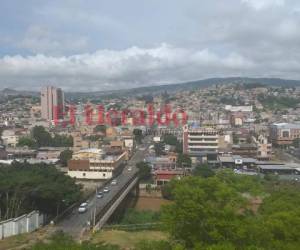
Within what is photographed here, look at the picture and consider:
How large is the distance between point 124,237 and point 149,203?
18479 millimetres

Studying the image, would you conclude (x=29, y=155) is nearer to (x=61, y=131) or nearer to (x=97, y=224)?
(x=61, y=131)

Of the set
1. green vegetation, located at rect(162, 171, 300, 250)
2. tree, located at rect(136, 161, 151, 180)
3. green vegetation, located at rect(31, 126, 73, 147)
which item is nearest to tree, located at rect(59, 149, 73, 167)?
tree, located at rect(136, 161, 151, 180)

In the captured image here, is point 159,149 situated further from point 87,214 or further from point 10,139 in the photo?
point 87,214

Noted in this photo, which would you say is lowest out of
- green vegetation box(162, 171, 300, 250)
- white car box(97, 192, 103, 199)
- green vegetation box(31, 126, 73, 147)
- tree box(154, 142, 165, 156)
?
white car box(97, 192, 103, 199)

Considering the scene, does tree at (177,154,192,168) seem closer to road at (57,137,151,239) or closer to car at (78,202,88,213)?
road at (57,137,151,239)

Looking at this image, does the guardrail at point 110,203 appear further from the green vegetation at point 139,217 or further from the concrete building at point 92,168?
the concrete building at point 92,168

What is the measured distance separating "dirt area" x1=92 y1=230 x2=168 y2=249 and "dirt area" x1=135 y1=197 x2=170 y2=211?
13673mm

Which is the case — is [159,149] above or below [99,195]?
above

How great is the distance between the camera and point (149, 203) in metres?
44.3

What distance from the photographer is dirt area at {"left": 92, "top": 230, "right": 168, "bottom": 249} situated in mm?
24422

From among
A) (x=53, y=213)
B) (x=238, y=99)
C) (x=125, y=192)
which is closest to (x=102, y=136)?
(x=125, y=192)

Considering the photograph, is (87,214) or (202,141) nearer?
(87,214)

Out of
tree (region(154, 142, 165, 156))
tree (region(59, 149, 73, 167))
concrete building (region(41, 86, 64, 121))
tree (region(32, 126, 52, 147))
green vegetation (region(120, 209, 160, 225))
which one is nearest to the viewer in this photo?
green vegetation (region(120, 209, 160, 225))

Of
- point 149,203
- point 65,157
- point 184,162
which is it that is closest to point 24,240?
point 149,203
